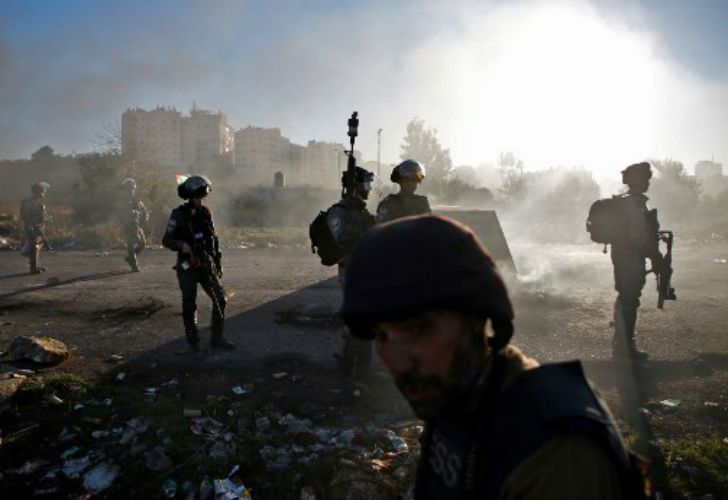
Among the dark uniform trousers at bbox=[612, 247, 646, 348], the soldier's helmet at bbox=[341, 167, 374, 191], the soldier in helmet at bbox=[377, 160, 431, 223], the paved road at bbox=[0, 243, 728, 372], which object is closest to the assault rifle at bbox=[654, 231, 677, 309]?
the dark uniform trousers at bbox=[612, 247, 646, 348]

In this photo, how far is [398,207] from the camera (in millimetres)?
4871

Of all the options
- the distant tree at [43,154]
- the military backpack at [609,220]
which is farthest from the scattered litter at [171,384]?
the distant tree at [43,154]

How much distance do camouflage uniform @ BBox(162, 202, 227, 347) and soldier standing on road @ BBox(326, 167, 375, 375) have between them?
168 cm

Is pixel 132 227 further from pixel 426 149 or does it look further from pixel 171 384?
pixel 426 149

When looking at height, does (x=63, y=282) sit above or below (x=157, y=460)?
above

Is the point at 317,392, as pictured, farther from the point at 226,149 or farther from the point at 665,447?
the point at 226,149

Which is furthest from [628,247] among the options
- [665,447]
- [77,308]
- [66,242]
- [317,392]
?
[66,242]

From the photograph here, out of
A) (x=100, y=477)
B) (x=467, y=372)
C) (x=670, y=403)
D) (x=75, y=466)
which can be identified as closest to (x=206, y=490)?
(x=100, y=477)

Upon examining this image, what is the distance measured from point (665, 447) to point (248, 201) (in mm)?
32629

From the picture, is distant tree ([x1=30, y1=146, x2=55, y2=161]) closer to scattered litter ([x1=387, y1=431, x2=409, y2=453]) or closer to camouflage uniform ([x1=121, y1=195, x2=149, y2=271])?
camouflage uniform ([x1=121, y1=195, x2=149, y2=271])

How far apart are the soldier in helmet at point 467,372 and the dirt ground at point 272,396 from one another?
86.6 inches

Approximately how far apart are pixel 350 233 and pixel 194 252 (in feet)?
6.61

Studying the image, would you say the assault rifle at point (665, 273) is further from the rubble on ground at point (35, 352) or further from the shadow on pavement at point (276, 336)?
the rubble on ground at point (35, 352)

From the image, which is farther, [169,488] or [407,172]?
[407,172]
